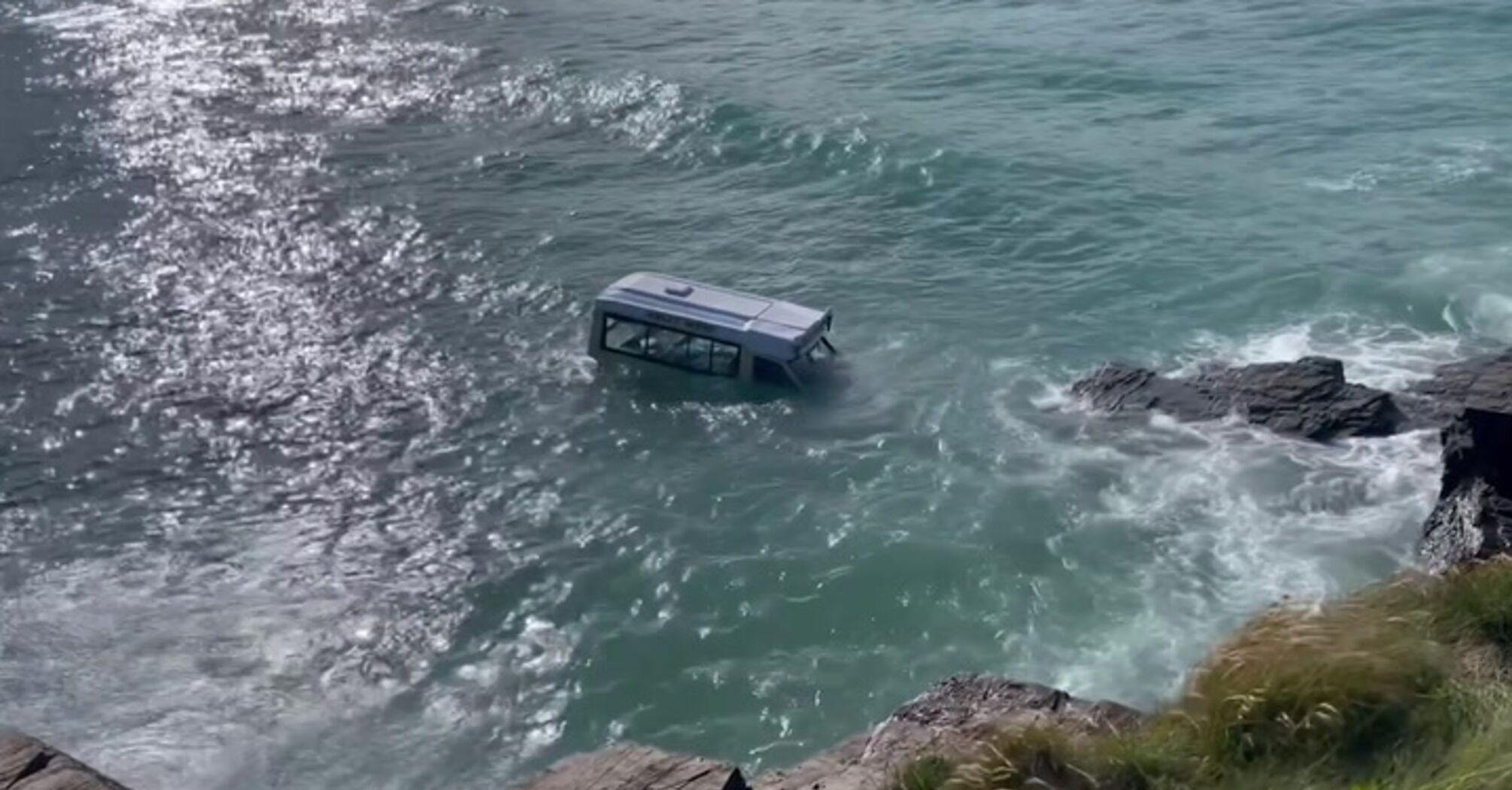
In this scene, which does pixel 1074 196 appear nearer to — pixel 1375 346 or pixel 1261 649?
pixel 1375 346

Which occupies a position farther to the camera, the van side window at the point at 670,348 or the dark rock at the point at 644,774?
the van side window at the point at 670,348

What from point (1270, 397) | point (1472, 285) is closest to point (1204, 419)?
point (1270, 397)

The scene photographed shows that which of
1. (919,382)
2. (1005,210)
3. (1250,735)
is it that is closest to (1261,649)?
(1250,735)

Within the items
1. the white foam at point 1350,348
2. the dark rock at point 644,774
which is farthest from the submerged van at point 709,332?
the dark rock at point 644,774

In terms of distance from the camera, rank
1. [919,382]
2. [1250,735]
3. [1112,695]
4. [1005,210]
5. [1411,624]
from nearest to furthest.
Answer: [1250,735]
[1411,624]
[1112,695]
[919,382]
[1005,210]

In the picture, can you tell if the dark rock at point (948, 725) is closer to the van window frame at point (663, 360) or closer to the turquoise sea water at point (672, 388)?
the turquoise sea water at point (672, 388)

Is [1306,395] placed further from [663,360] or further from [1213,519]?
[663,360]
